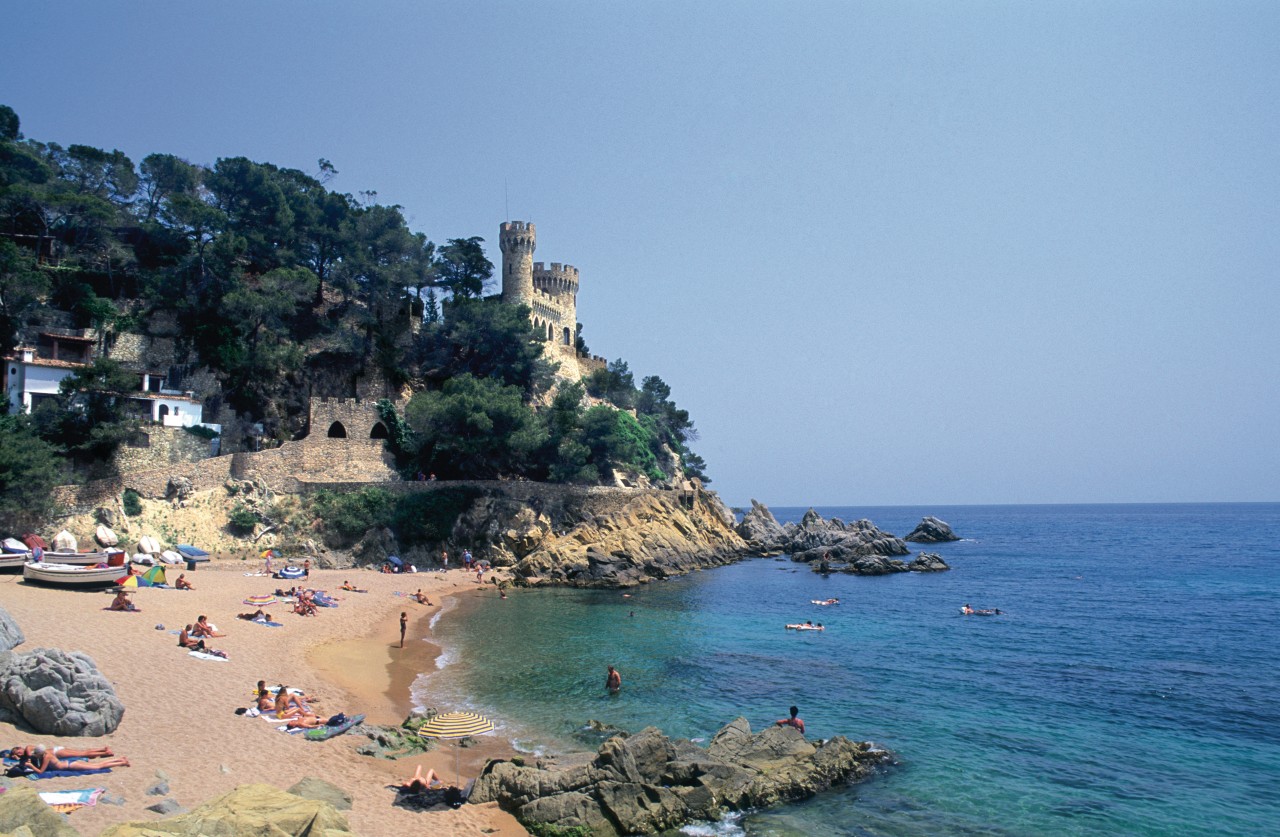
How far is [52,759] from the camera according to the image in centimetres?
1058

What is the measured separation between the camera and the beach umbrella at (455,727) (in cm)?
1467

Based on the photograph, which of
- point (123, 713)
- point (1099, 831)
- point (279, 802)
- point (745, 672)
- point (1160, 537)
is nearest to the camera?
point (279, 802)

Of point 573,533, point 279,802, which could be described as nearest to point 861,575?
point 573,533

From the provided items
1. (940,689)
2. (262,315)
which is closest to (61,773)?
(940,689)

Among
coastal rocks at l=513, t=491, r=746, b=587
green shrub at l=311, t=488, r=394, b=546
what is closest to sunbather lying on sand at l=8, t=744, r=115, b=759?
coastal rocks at l=513, t=491, r=746, b=587

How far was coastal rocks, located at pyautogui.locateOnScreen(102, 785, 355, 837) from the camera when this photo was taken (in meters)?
7.26

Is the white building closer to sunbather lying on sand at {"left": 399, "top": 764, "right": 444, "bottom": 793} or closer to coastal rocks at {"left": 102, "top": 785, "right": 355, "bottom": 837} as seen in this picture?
sunbather lying on sand at {"left": 399, "top": 764, "right": 444, "bottom": 793}

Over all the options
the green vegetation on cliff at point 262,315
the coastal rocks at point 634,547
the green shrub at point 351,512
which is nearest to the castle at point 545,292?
the green vegetation on cliff at point 262,315

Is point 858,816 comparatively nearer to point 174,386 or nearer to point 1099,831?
point 1099,831

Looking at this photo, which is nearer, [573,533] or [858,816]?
[858,816]

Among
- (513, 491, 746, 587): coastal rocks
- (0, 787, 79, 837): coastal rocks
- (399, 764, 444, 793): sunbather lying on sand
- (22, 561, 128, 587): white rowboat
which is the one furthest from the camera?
(513, 491, 746, 587): coastal rocks

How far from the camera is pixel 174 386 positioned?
135ft

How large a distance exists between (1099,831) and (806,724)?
6.03 meters

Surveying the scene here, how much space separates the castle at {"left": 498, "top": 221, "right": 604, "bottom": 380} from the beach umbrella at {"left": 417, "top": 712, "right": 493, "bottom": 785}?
130 ft
